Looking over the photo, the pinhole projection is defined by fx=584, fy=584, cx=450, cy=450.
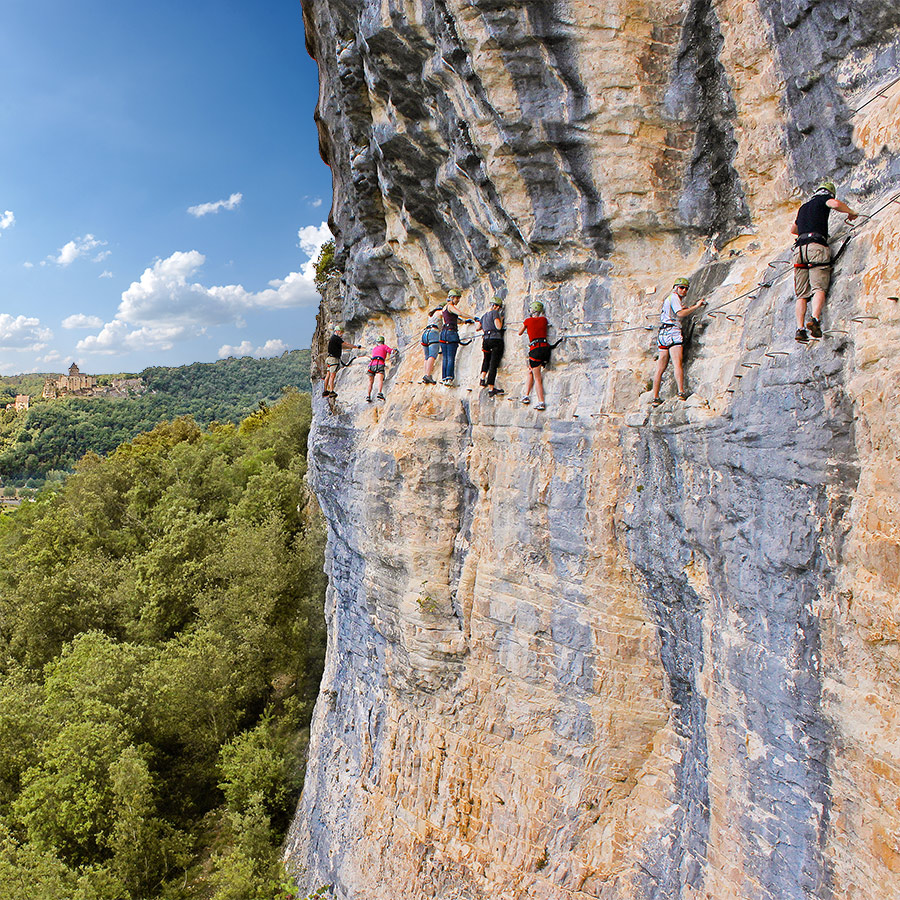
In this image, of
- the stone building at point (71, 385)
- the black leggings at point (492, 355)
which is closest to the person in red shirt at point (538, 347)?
the black leggings at point (492, 355)

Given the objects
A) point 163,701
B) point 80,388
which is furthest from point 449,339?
point 80,388

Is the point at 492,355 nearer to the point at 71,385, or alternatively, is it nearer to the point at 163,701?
the point at 163,701

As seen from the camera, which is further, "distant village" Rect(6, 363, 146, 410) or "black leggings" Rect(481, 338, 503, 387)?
"distant village" Rect(6, 363, 146, 410)

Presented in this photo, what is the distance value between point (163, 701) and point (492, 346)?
1552 centimetres

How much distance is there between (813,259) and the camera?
5309mm

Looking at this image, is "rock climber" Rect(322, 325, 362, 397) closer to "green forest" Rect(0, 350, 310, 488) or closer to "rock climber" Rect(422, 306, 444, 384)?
"rock climber" Rect(422, 306, 444, 384)

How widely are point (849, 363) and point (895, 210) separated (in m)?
1.32

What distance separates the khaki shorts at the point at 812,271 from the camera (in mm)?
5301

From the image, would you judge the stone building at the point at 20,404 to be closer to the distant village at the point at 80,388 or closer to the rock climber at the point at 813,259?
the distant village at the point at 80,388

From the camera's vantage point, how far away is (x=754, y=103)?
6660mm

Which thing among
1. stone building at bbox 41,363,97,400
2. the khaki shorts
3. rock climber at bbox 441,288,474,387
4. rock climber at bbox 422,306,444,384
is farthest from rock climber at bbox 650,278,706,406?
stone building at bbox 41,363,97,400

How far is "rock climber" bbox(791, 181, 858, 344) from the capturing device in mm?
5301

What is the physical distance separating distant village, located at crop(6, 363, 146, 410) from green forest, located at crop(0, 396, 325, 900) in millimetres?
125861

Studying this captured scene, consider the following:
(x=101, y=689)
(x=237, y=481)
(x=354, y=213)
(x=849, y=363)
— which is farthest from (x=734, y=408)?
(x=237, y=481)
